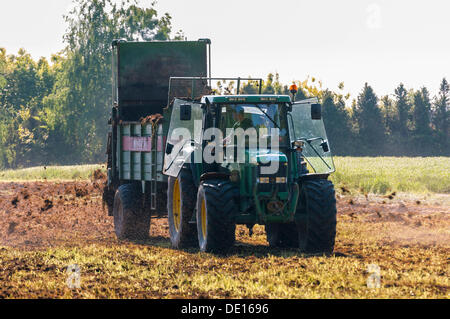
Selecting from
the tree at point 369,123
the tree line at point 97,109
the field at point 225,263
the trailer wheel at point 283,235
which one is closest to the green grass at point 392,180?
the field at point 225,263

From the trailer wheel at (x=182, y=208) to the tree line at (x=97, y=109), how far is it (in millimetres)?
46184

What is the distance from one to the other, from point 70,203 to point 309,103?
13.4 meters

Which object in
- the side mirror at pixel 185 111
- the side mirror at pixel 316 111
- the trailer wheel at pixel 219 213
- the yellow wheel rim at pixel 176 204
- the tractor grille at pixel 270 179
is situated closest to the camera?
the trailer wheel at pixel 219 213

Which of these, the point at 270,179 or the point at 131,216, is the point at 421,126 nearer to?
the point at 131,216

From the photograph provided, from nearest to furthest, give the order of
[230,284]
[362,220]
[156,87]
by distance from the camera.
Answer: [230,284] < [156,87] < [362,220]

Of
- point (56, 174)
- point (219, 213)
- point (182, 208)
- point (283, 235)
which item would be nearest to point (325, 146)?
point (283, 235)

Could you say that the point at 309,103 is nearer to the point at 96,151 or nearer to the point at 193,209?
the point at 193,209

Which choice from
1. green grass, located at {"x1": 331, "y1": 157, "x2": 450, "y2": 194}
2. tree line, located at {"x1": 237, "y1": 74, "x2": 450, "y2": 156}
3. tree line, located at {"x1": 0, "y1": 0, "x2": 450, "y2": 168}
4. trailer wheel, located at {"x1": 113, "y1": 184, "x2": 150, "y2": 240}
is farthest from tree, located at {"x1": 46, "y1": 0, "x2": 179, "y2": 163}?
trailer wheel, located at {"x1": 113, "y1": 184, "x2": 150, "y2": 240}

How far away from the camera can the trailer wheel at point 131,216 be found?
15930mm

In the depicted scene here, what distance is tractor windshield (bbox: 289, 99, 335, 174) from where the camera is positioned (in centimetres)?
1258

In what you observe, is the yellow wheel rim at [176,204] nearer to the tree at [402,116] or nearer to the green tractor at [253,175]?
the green tractor at [253,175]

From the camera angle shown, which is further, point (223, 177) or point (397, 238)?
point (397, 238)
